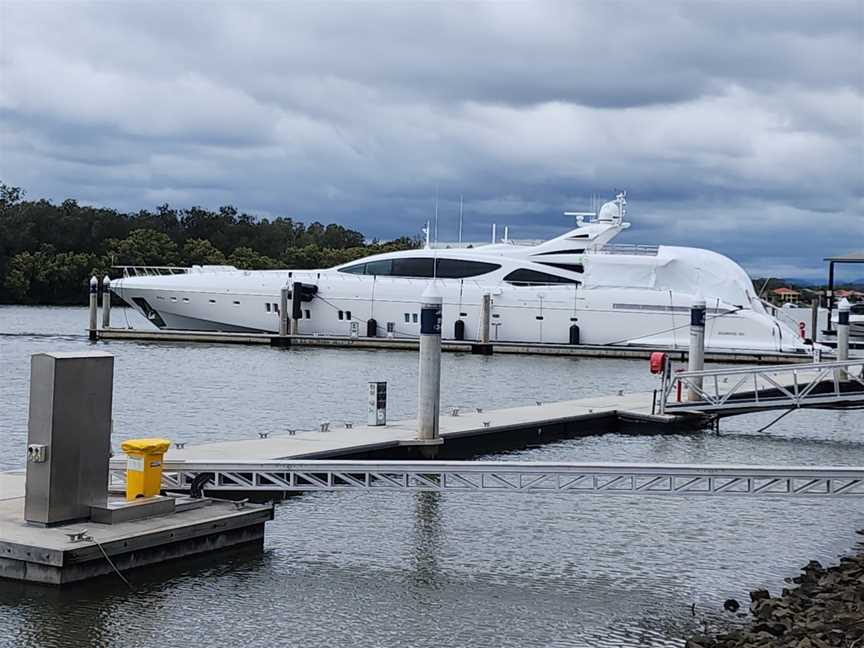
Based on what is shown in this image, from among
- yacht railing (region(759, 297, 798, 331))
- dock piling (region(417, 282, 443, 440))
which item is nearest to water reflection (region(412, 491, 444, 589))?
dock piling (region(417, 282, 443, 440))

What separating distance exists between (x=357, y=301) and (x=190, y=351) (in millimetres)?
8911

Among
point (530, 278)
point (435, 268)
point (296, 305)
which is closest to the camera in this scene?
point (435, 268)

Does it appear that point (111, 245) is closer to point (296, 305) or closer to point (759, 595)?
point (296, 305)

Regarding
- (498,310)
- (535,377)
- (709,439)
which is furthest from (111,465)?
(498,310)

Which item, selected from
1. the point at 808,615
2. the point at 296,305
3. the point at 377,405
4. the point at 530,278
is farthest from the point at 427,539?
the point at 296,305

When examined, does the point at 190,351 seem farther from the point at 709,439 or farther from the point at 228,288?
the point at 709,439

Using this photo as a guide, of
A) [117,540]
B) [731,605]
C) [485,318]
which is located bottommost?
[731,605]

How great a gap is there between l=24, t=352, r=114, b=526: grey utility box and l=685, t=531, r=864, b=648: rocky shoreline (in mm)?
5566

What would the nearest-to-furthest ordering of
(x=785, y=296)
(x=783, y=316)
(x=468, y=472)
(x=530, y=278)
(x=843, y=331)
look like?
1. (x=468, y=472)
2. (x=843, y=331)
3. (x=530, y=278)
4. (x=783, y=316)
5. (x=785, y=296)

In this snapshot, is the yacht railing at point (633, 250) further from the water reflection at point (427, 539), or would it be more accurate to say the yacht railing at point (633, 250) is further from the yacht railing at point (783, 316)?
the water reflection at point (427, 539)

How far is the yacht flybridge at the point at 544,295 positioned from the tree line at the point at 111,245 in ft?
96.3

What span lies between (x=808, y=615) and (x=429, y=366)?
29.2 feet

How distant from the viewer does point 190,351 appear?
47719 mm

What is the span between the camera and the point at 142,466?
476 inches
